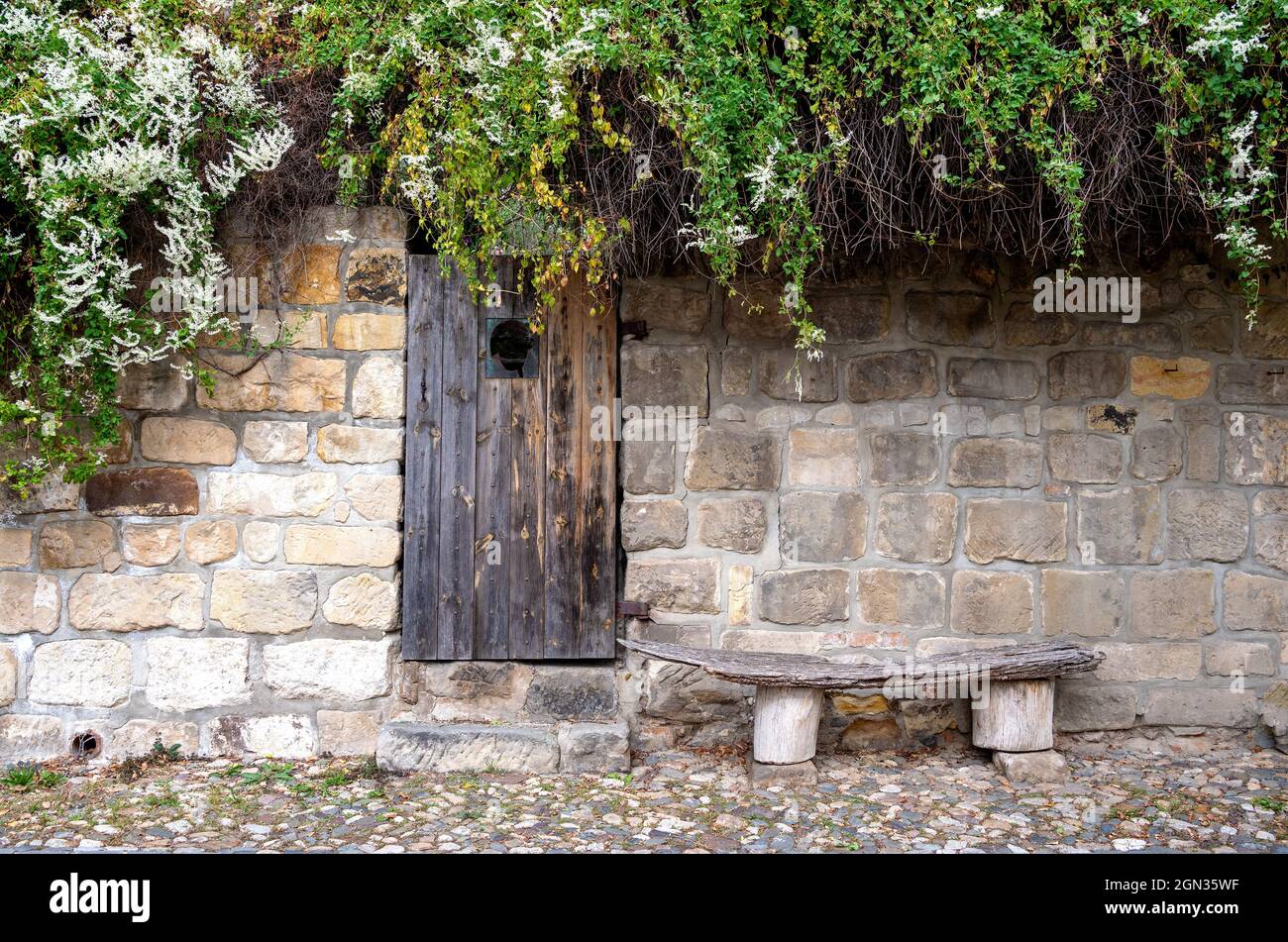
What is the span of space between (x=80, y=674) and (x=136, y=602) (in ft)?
1.15

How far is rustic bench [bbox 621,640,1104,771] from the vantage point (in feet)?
11.7

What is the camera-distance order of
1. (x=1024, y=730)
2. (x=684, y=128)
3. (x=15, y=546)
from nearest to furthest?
(x=684, y=128), (x=1024, y=730), (x=15, y=546)

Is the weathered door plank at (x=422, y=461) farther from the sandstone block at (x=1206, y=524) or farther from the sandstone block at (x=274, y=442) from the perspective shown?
the sandstone block at (x=1206, y=524)

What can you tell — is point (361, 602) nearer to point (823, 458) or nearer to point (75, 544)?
point (75, 544)

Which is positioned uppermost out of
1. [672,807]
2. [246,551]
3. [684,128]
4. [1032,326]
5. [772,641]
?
[684,128]

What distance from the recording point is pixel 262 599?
3.87 meters

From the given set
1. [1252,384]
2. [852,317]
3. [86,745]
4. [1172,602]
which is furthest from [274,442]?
[1252,384]

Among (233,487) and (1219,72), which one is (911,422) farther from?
(233,487)

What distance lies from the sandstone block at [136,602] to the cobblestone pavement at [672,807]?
1.76 feet

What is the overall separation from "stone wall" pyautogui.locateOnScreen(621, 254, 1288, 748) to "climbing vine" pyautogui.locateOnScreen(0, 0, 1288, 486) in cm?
42

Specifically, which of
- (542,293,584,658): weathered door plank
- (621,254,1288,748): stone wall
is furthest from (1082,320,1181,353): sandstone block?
(542,293,584,658): weathered door plank

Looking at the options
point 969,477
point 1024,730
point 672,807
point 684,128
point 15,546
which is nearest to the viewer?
point 684,128

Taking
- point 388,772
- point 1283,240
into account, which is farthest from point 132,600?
point 1283,240

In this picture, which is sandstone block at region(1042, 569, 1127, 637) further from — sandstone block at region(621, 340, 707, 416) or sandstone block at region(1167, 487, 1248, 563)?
sandstone block at region(621, 340, 707, 416)
